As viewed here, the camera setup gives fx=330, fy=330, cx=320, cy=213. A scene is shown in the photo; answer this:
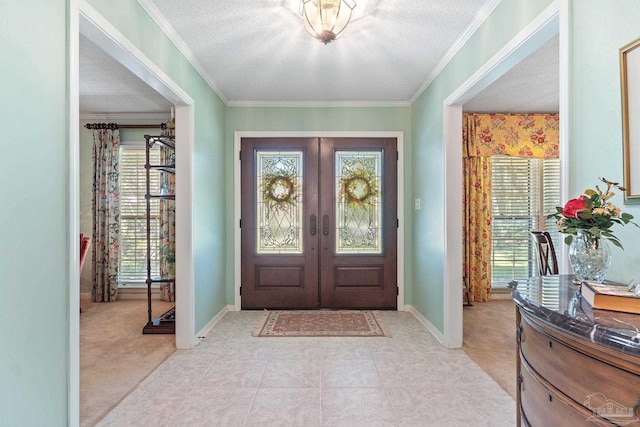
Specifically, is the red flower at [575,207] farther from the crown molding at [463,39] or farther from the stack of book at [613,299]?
Answer: the crown molding at [463,39]

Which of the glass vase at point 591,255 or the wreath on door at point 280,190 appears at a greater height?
the wreath on door at point 280,190

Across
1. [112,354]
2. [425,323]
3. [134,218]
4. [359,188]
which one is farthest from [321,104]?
[112,354]

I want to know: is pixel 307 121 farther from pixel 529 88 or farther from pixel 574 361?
pixel 574 361

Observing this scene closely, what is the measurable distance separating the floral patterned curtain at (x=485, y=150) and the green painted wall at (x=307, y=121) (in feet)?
3.28

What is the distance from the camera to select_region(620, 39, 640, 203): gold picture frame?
1186mm

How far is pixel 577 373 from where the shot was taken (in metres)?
0.86

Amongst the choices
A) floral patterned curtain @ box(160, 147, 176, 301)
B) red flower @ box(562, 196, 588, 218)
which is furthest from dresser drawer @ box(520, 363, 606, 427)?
floral patterned curtain @ box(160, 147, 176, 301)

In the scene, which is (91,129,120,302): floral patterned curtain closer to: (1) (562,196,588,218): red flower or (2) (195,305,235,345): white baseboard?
(2) (195,305,235,345): white baseboard

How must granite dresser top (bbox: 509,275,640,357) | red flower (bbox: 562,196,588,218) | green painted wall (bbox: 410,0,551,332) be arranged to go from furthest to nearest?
green painted wall (bbox: 410,0,551,332), red flower (bbox: 562,196,588,218), granite dresser top (bbox: 509,275,640,357)

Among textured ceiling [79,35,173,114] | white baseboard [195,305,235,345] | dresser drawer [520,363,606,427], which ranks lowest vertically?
white baseboard [195,305,235,345]

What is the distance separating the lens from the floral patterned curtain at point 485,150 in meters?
4.52

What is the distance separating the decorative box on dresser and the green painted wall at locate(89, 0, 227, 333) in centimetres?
247

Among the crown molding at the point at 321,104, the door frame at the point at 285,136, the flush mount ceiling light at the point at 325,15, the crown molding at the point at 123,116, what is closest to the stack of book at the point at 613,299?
the flush mount ceiling light at the point at 325,15

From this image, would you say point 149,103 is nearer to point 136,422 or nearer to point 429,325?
point 136,422
